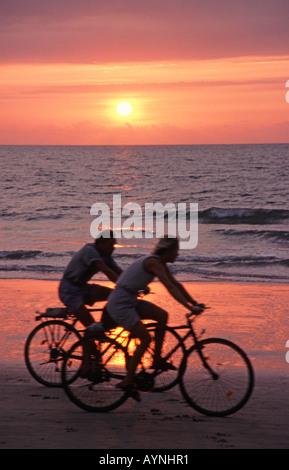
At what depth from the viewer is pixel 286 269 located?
19094 mm


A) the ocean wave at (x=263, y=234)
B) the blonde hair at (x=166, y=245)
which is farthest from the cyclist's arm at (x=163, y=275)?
the ocean wave at (x=263, y=234)

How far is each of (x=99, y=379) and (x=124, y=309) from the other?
792 millimetres

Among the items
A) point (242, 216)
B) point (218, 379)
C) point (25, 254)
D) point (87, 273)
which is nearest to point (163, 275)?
point (87, 273)

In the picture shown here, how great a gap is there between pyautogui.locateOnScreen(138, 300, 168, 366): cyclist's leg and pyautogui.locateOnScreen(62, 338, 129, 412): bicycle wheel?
0.35m

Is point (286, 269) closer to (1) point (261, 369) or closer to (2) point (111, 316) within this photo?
(1) point (261, 369)

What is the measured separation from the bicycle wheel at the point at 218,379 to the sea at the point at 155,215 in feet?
33.5

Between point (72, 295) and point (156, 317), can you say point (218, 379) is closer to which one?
point (156, 317)

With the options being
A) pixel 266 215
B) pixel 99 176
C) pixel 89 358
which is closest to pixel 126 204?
pixel 266 215

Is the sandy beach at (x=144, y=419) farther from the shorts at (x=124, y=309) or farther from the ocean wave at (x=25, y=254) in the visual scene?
the ocean wave at (x=25, y=254)

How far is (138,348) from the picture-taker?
5551 millimetres

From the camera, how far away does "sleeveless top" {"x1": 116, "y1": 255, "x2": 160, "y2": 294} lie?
5.47m

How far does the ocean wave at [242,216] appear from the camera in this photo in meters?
36.8

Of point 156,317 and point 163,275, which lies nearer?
point 163,275
